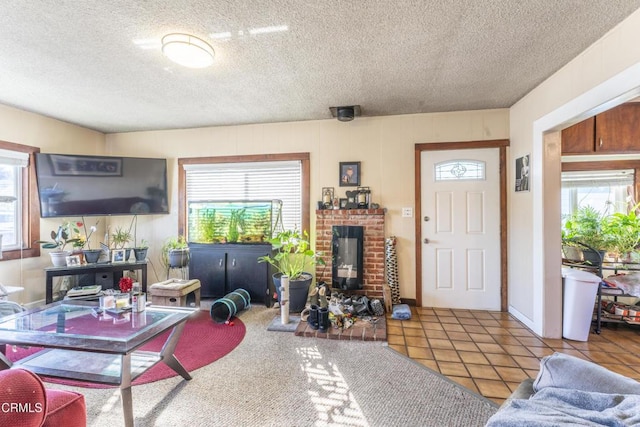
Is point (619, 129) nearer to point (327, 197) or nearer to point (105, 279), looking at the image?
point (327, 197)

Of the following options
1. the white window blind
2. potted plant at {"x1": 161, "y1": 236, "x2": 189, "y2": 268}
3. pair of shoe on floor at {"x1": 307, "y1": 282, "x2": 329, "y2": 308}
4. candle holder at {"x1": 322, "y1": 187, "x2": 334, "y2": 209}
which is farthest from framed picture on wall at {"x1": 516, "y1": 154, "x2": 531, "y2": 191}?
potted plant at {"x1": 161, "y1": 236, "x2": 189, "y2": 268}

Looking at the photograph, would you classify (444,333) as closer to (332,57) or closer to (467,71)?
(467,71)

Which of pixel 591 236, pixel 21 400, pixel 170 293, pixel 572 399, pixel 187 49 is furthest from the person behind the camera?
pixel 170 293

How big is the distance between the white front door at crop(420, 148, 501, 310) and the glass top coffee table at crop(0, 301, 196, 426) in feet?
9.07

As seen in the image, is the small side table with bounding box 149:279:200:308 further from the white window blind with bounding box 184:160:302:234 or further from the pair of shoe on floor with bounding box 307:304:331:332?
the pair of shoe on floor with bounding box 307:304:331:332

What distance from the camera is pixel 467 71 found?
8.05ft

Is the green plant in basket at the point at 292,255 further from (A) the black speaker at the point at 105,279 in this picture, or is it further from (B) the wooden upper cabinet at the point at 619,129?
(B) the wooden upper cabinet at the point at 619,129

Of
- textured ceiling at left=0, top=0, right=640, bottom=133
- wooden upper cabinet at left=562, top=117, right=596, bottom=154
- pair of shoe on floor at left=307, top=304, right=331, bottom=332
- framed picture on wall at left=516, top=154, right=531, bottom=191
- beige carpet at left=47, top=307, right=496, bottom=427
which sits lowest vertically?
beige carpet at left=47, top=307, right=496, bottom=427

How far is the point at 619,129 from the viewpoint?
2785mm

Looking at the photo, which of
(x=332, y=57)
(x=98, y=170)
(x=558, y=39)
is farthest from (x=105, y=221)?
(x=558, y=39)

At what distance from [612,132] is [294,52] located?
315cm

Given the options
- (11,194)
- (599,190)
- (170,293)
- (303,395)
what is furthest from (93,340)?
(599,190)

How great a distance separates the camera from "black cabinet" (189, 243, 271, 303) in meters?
3.58

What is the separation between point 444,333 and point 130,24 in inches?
138
